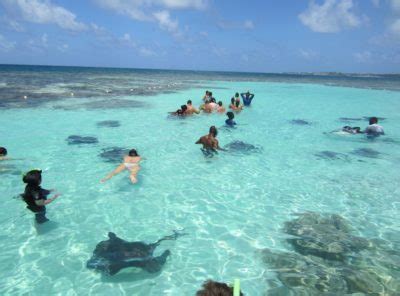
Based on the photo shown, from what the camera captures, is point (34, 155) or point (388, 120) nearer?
point (34, 155)

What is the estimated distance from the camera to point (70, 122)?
19.4m

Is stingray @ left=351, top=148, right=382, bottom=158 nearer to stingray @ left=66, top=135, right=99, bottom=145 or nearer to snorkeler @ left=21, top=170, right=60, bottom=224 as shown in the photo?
stingray @ left=66, top=135, right=99, bottom=145

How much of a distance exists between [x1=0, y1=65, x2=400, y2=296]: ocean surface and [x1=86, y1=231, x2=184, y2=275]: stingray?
0.44 ft

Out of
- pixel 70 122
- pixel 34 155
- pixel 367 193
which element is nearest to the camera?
pixel 367 193

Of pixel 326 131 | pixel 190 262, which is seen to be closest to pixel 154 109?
pixel 326 131

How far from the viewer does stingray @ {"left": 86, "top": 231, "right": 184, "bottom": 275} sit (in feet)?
19.5

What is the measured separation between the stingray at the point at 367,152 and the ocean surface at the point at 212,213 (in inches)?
2.2

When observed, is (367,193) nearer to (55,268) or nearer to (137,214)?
(137,214)

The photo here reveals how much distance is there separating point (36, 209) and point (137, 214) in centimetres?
232

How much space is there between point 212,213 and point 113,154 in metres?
6.11

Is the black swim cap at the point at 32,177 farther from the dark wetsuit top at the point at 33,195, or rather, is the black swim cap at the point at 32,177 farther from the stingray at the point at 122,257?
the stingray at the point at 122,257

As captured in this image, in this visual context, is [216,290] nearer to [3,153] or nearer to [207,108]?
[3,153]

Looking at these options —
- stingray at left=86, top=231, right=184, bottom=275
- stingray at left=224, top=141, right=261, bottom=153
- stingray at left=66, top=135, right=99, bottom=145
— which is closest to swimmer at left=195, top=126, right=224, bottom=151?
stingray at left=224, top=141, right=261, bottom=153

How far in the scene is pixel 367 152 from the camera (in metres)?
14.9
